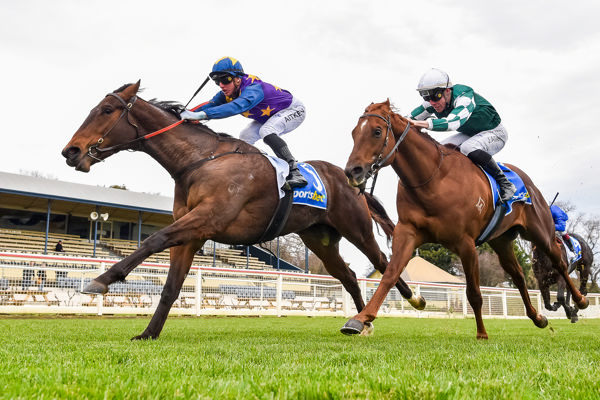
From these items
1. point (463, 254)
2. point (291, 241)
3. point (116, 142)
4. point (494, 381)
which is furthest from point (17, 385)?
point (291, 241)

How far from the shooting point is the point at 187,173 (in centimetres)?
527

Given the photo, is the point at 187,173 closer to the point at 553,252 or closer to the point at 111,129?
the point at 111,129

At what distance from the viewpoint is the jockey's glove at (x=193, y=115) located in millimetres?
5648

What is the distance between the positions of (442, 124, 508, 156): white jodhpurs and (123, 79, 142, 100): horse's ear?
11.7 feet

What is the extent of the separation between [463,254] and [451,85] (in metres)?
1.95

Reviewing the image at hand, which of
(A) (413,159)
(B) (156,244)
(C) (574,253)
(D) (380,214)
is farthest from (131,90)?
(C) (574,253)

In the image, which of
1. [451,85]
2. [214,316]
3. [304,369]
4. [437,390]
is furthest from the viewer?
[214,316]

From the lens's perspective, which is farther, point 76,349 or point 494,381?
point 76,349

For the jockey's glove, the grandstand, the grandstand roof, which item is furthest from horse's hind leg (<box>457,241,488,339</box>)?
the grandstand roof

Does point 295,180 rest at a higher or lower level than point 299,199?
higher

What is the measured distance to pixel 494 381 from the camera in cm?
227

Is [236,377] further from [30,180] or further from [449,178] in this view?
[30,180]

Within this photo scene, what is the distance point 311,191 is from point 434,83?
1776mm

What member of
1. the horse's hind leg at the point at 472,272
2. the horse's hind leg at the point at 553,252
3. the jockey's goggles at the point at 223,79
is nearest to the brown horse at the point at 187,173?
the jockey's goggles at the point at 223,79
